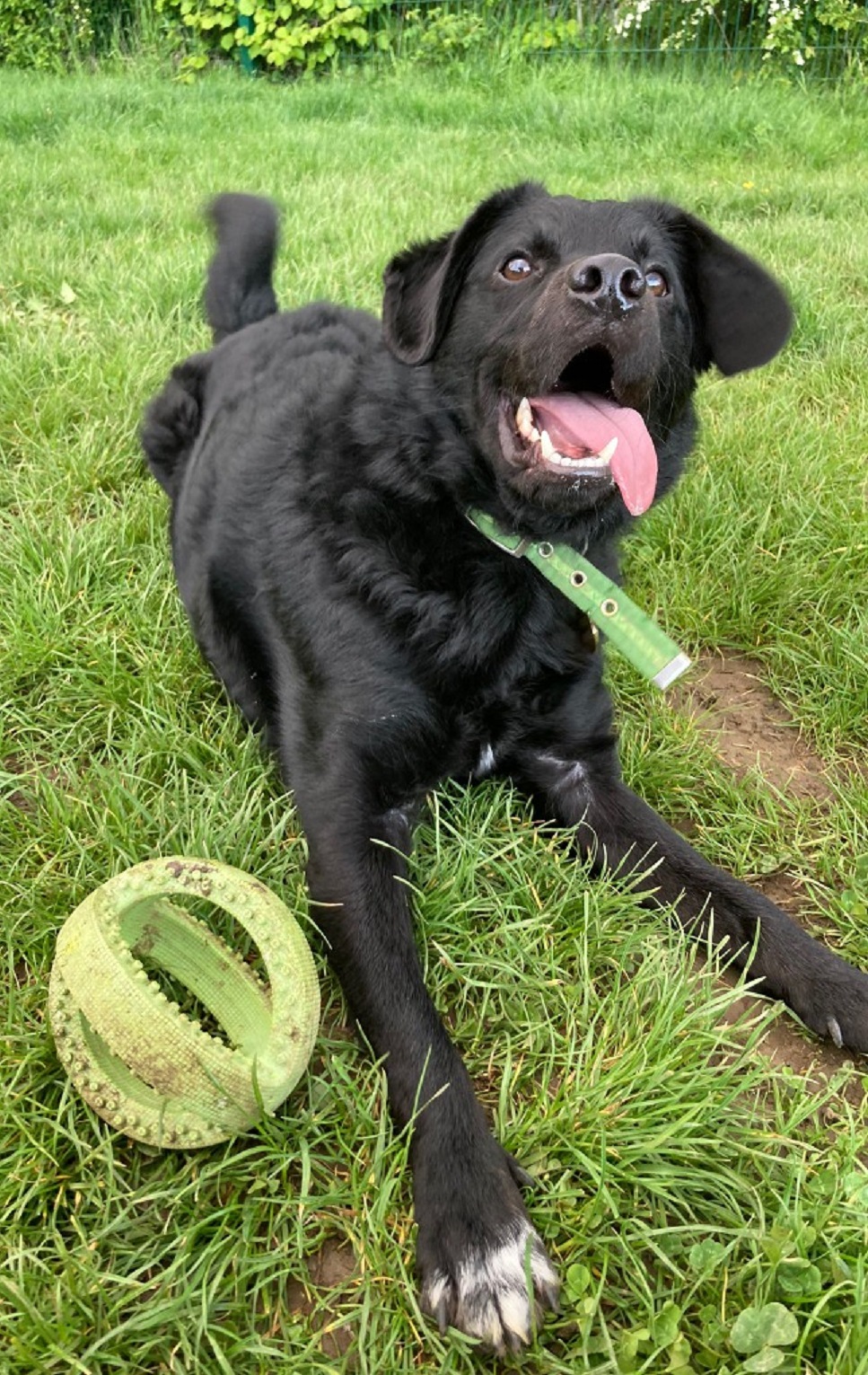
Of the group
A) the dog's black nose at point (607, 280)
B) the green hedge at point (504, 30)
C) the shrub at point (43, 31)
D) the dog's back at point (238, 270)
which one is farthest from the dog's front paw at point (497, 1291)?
the shrub at point (43, 31)

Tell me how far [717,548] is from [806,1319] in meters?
1.97

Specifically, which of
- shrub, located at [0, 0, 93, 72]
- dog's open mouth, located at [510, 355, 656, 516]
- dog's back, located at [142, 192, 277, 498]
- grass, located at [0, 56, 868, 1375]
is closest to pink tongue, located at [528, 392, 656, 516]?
dog's open mouth, located at [510, 355, 656, 516]

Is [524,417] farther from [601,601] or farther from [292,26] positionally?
[292,26]

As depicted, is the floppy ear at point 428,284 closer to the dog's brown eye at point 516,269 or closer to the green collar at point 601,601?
A: the dog's brown eye at point 516,269

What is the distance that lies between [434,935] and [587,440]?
3.08ft

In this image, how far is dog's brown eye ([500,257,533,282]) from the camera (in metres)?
2.07

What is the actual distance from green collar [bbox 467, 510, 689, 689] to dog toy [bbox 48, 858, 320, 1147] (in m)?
0.80

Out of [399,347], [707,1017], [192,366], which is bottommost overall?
[707,1017]

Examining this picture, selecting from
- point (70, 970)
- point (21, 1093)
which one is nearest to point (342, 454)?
point (70, 970)

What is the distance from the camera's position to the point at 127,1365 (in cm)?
123

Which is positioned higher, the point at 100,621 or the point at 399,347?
the point at 399,347

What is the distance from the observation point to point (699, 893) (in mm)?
1978

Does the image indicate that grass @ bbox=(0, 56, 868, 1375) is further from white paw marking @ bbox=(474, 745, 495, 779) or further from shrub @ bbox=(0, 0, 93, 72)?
shrub @ bbox=(0, 0, 93, 72)

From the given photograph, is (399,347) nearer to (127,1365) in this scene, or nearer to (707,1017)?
(707,1017)
